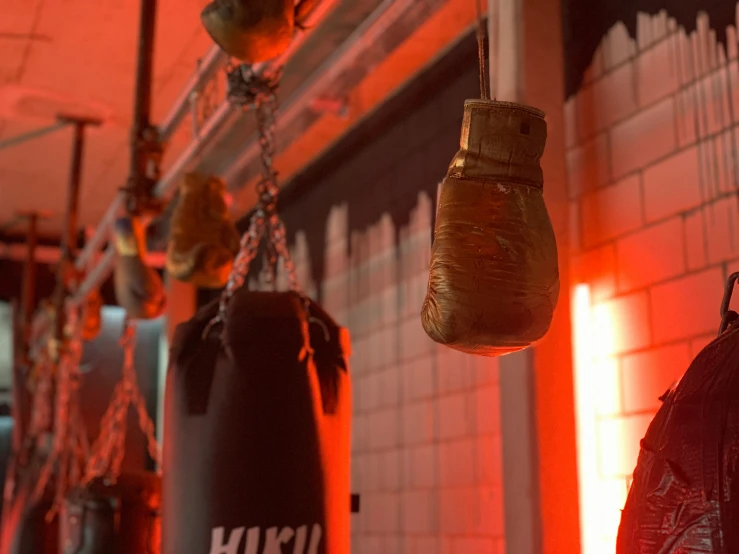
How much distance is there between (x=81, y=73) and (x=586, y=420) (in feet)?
10.00

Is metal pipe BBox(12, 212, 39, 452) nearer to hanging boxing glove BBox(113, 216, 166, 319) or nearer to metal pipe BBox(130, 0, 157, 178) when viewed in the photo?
hanging boxing glove BBox(113, 216, 166, 319)

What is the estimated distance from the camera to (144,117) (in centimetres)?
351

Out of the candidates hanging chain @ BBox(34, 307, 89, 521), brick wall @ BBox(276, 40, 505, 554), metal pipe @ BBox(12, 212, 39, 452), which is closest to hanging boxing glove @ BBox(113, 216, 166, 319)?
brick wall @ BBox(276, 40, 505, 554)

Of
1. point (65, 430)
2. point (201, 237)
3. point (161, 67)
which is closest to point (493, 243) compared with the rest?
point (201, 237)

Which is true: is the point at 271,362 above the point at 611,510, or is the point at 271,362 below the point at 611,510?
above

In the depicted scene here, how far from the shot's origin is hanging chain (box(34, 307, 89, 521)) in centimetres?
475

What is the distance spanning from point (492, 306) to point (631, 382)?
1234mm

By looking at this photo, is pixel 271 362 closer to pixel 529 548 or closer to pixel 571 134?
pixel 529 548

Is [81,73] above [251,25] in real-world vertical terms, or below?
above

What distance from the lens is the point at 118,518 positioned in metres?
3.39

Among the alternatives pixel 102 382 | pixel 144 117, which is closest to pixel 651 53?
pixel 144 117

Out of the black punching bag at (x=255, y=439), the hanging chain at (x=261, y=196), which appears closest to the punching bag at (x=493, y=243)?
the black punching bag at (x=255, y=439)

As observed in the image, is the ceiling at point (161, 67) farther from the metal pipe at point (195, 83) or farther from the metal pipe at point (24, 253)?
the metal pipe at point (24, 253)

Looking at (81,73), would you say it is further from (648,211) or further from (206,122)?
(648,211)
